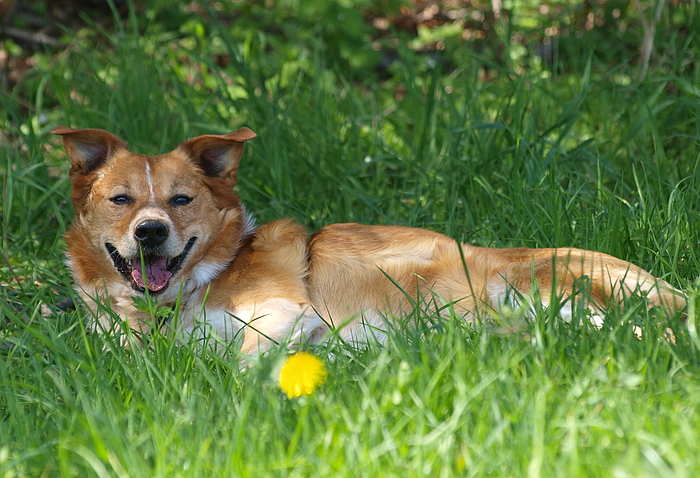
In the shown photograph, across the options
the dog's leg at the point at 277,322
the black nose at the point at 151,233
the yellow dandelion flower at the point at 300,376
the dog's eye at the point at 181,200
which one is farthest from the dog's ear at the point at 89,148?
the yellow dandelion flower at the point at 300,376

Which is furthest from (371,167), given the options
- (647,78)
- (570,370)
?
(570,370)

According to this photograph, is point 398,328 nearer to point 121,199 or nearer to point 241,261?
point 241,261

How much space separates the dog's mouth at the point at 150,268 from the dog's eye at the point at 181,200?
0.20m

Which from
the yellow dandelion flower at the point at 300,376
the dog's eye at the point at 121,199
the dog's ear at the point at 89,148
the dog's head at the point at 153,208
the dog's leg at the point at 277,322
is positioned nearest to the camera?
the yellow dandelion flower at the point at 300,376

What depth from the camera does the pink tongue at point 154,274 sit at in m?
3.43

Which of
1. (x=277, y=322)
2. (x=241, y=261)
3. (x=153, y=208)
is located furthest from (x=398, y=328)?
(x=153, y=208)

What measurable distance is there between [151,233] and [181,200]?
13.5 inches

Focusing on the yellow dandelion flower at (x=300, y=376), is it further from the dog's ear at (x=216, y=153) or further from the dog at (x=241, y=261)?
the dog's ear at (x=216, y=153)

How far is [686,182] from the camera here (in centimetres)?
→ 417

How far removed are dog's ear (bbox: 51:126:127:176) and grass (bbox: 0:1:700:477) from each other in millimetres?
597

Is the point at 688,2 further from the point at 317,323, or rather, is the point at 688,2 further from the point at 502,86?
the point at 317,323

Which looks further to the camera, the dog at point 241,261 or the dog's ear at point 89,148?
the dog's ear at point 89,148

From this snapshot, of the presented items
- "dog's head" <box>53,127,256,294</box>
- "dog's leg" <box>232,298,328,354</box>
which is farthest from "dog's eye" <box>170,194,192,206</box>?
"dog's leg" <box>232,298,328,354</box>

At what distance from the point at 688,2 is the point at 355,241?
14.4ft
